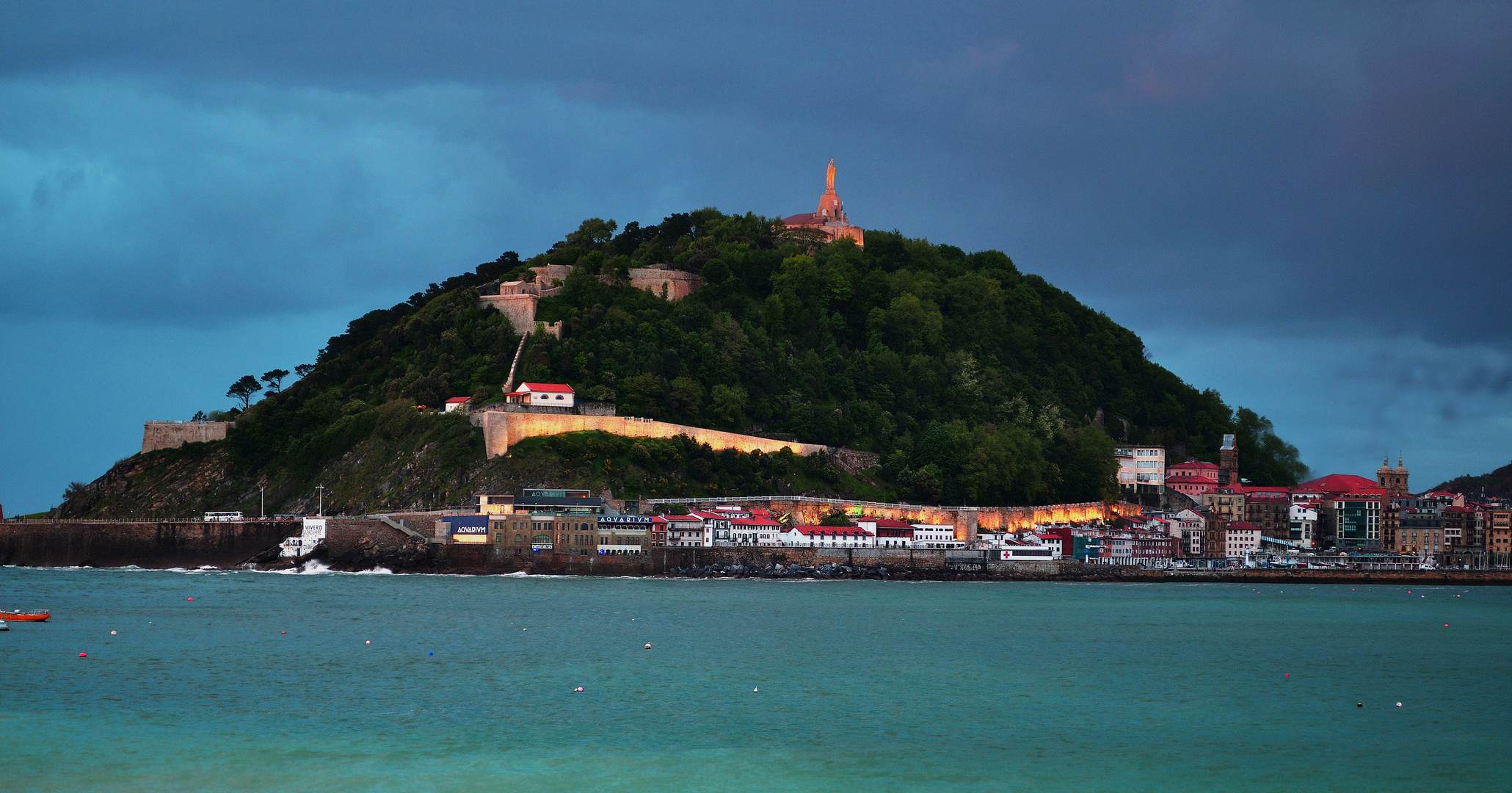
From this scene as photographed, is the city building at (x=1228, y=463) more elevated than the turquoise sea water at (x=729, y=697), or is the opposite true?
the city building at (x=1228, y=463)

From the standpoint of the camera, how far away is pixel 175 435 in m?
79.7

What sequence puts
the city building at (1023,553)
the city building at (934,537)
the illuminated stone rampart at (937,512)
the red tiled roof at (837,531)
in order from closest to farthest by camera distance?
the red tiled roof at (837,531) < the city building at (934,537) < the illuminated stone rampart at (937,512) < the city building at (1023,553)

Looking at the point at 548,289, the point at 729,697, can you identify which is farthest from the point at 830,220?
the point at 729,697

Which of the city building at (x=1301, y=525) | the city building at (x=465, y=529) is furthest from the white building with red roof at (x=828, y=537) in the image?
the city building at (x=1301, y=525)

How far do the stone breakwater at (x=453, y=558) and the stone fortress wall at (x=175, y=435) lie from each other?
8.74 meters

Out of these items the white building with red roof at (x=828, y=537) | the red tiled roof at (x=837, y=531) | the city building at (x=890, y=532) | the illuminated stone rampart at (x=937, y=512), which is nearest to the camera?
the white building with red roof at (x=828, y=537)

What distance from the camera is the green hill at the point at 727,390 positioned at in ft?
234

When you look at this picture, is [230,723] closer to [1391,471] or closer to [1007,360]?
[1007,360]

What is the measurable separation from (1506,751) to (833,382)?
62226 mm

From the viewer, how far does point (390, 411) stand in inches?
2933

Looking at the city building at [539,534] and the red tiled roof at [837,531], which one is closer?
the city building at [539,534]

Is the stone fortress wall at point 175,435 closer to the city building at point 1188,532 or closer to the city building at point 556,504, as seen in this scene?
the city building at point 556,504

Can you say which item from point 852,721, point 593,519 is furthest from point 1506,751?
point 593,519

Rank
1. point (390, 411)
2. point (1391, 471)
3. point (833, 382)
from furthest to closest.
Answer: point (1391, 471), point (833, 382), point (390, 411)
